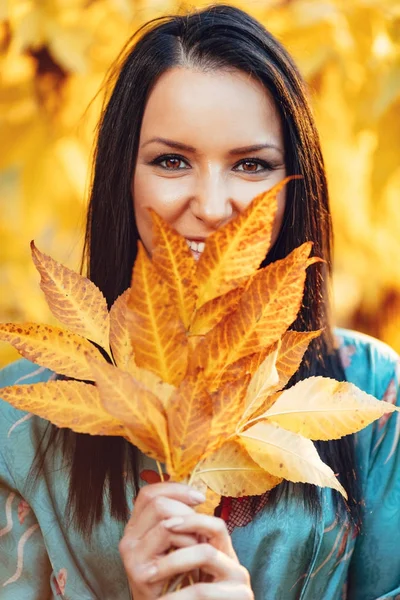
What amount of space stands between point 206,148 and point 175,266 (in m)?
0.28

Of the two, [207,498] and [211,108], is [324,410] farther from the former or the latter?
[211,108]

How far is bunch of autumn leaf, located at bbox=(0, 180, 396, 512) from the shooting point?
859 mm

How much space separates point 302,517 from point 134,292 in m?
0.55

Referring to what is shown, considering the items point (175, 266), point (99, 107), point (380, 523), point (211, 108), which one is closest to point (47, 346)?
point (175, 266)

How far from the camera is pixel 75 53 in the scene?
5.46 feet

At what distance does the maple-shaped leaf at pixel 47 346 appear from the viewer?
928mm

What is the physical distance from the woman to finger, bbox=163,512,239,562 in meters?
0.32

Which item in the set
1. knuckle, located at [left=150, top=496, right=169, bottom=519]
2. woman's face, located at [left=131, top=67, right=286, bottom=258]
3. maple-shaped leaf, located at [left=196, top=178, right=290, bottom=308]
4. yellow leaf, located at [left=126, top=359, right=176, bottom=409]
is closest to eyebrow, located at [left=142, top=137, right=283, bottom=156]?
woman's face, located at [left=131, top=67, right=286, bottom=258]

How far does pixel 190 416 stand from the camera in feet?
2.78

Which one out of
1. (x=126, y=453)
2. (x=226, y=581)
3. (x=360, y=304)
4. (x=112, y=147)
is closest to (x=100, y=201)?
(x=112, y=147)

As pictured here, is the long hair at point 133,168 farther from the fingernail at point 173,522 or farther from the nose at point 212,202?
the fingernail at point 173,522

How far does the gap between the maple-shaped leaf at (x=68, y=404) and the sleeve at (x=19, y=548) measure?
47cm

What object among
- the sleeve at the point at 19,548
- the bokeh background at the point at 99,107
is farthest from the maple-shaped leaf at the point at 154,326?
the bokeh background at the point at 99,107

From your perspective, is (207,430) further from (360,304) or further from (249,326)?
(360,304)
